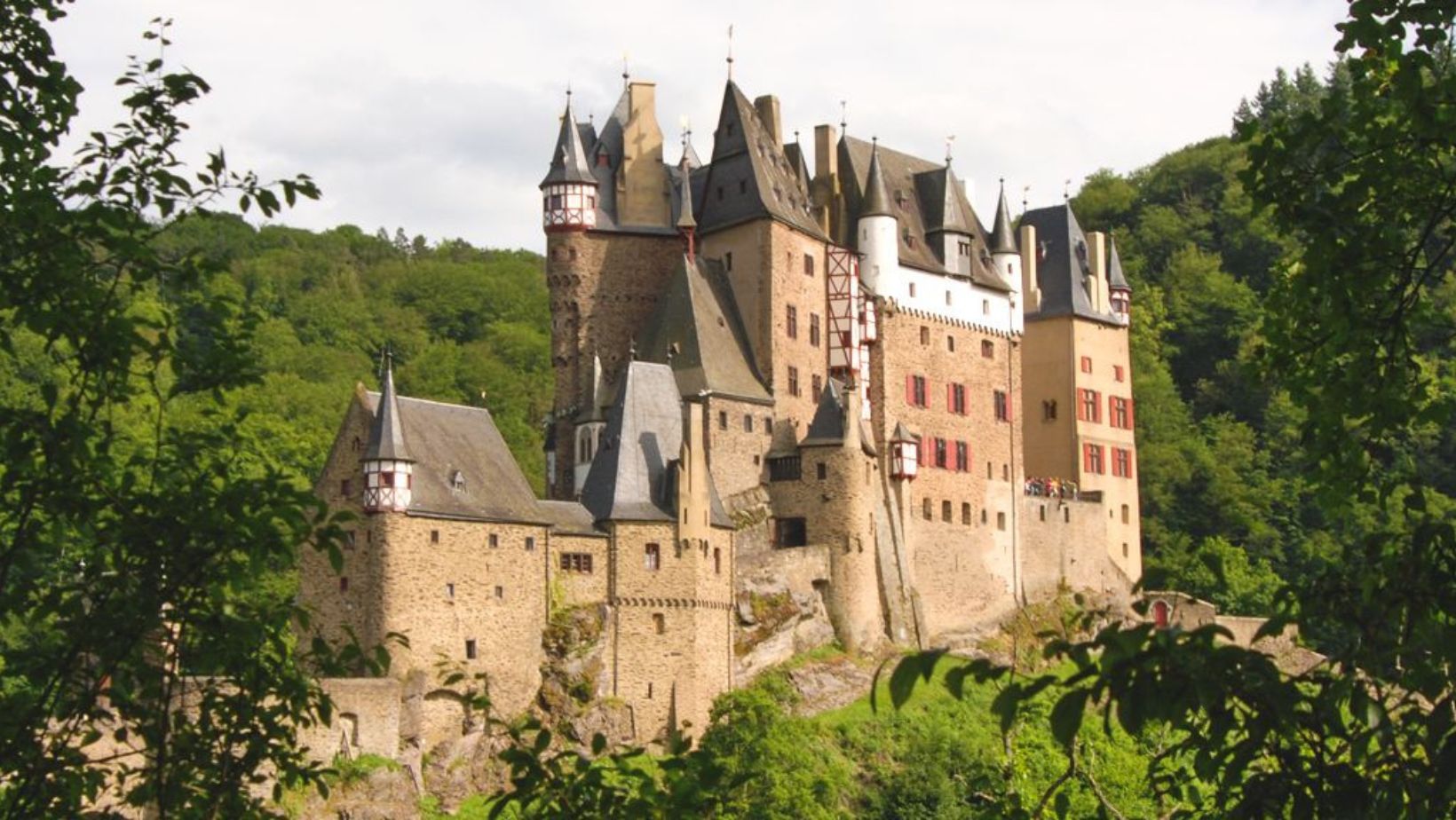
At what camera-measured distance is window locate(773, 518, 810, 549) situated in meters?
50.6

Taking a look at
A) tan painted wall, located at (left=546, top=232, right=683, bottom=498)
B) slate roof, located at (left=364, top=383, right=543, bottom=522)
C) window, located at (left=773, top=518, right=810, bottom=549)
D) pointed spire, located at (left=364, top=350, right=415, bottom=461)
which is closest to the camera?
pointed spire, located at (left=364, top=350, right=415, bottom=461)

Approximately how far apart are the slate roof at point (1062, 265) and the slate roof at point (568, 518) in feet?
67.5

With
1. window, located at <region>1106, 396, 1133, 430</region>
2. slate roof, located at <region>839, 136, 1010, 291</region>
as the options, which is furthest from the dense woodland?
window, located at <region>1106, 396, 1133, 430</region>

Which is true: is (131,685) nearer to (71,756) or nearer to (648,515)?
(71,756)

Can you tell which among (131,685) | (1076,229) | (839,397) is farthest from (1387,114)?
(1076,229)

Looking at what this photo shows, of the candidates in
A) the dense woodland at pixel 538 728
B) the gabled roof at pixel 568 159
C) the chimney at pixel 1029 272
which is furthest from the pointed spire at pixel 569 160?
the dense woodland at pixel 538 728

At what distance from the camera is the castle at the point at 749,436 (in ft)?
142

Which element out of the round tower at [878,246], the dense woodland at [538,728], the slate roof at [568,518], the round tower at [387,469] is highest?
the round tower at [878,246]

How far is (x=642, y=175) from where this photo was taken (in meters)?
52.9

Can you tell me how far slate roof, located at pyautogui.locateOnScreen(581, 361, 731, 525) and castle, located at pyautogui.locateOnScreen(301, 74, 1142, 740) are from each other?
66 mm

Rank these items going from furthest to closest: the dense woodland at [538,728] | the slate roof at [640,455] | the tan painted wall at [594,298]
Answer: the tan painted wall at [594,298] < the slate roof at [640,455] < the dense woodland at [538,728]

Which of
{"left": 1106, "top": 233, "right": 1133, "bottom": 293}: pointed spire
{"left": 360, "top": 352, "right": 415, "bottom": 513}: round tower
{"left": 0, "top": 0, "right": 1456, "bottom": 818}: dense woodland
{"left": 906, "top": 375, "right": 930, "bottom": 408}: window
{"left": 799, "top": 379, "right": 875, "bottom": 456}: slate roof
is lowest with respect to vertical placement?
{"left": 0, "top": 0, "right": 1456, "bottom": 818}: dense woodland

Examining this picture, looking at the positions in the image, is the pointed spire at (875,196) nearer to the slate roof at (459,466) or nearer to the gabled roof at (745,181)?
the gabled roof at (745,181)

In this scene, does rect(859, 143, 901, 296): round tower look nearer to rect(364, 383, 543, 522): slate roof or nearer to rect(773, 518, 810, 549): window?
rect(773, 518, 810, 549): window
